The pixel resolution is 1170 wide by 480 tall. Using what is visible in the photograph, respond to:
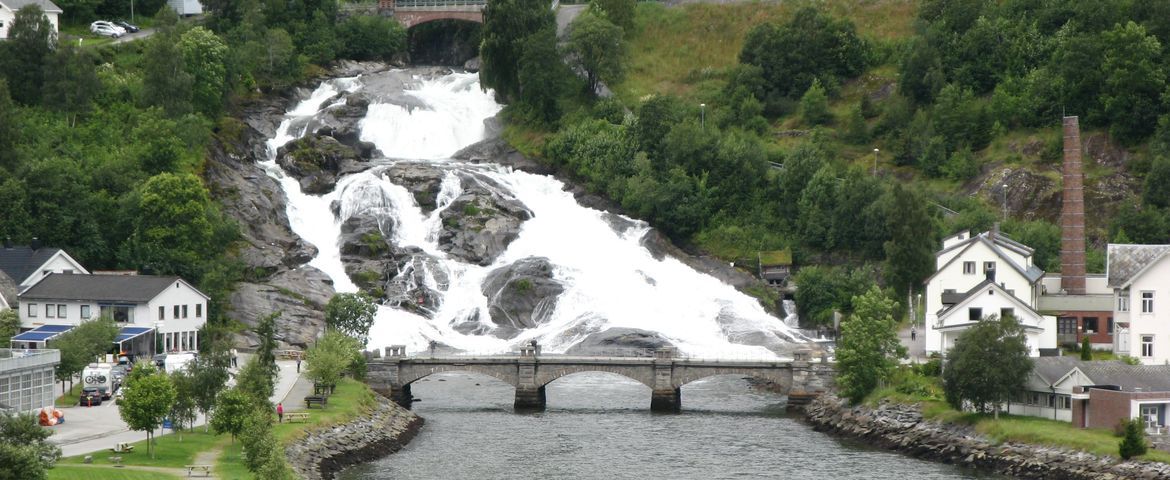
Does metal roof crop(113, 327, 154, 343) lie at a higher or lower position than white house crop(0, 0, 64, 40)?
lower

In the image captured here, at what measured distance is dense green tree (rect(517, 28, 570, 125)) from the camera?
467ft

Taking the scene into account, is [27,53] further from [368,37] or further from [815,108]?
[815,108]

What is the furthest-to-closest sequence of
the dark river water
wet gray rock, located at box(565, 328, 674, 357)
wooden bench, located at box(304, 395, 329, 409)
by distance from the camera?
1. wet gray rock, located at box(565, 328, 674, 357)
2. wooden bench, located at box(304, 395, 329, 409)
3. the dark river water

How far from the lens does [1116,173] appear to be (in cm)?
12762

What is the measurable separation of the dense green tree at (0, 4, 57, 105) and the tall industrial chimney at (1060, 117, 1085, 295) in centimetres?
7249

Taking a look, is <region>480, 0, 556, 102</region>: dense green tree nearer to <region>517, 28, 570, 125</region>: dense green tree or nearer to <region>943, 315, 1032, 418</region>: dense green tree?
<region>517, 28, 570, 125</region>: dense green tree

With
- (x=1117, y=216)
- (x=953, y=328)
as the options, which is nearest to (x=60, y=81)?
(x=953, y=328)

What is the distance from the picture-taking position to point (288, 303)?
4412 inches

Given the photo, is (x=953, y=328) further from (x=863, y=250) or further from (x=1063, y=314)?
(x=863, y=250)

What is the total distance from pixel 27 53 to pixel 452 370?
48.6 m

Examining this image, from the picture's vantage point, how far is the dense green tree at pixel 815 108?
145 metres

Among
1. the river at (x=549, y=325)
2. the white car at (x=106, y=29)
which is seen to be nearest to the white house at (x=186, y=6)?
the white car at (x=106, y=29)

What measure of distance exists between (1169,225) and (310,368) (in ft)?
199

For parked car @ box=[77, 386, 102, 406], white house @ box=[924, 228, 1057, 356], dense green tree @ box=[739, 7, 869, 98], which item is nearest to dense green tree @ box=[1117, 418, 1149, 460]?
white house @ box=[924, 228, 1057, 356]
